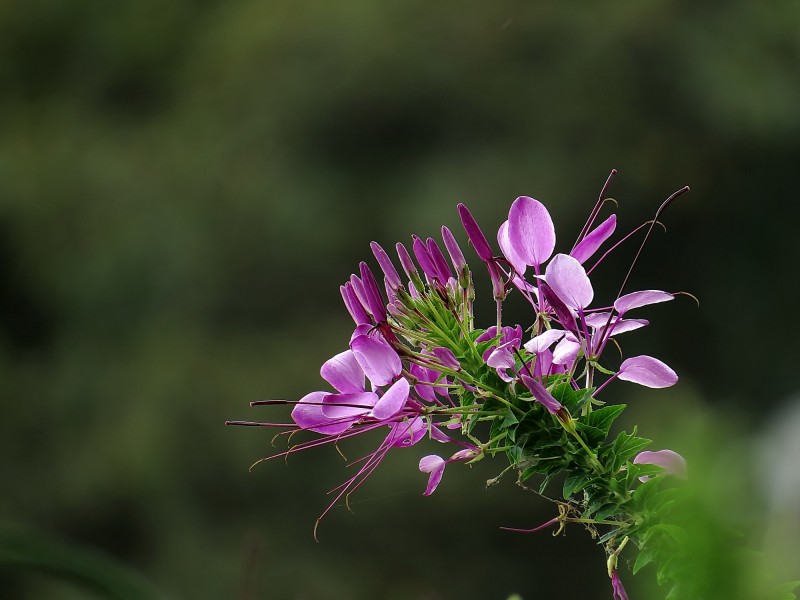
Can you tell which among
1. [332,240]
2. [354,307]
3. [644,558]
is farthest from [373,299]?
[332,240]

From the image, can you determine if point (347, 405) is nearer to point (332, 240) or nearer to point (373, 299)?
point (373, 299)

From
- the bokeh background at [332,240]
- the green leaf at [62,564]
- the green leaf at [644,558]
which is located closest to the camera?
the green leaf at [644,558]

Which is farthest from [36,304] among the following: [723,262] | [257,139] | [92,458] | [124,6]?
[723,262]

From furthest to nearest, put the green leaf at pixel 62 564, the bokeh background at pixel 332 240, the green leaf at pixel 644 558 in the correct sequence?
the bokeh background at pixel 332 240 → the green leaf at pixel 62 564 → the green leaf at pixel 644 558

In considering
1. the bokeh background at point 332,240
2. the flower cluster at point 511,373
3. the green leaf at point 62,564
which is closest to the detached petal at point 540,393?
the flower cluster at point 511,373

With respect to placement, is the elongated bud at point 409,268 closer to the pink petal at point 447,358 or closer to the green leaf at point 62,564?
the pink petal at point 447,358

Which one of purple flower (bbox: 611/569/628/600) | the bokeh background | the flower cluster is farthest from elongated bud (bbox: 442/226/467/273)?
the bokeh background

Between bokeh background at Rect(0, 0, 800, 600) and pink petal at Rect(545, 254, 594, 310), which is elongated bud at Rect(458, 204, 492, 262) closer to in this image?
pink petal at Rect(545, 254, 594, 310)
